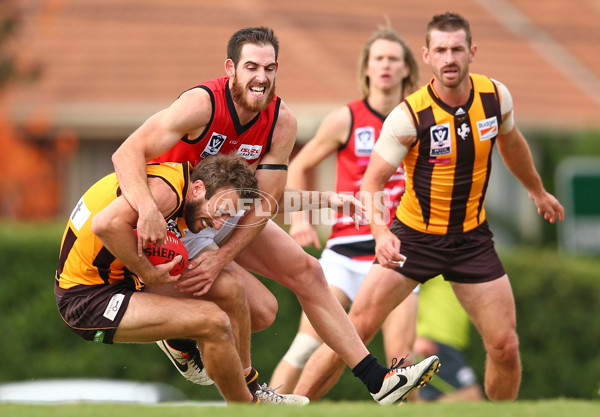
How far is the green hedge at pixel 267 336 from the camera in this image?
39.2 ft

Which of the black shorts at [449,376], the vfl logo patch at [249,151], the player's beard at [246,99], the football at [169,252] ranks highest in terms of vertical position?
the player's beard at [246,99]

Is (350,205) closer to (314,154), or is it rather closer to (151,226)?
(151,226)

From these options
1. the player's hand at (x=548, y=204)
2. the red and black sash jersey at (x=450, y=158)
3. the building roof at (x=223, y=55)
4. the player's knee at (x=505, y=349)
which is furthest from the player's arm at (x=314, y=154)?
the building roof at (x=223, y=55)

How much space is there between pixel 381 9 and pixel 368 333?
16.6m

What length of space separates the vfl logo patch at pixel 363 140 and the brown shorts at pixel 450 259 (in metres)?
1.33

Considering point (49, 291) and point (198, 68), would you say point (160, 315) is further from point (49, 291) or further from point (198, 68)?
point (198, 68)

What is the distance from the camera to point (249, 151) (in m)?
7.02

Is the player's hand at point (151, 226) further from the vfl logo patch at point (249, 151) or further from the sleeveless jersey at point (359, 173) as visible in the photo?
the sleeveless jersey at point (359, 173)

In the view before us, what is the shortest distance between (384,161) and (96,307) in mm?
2262

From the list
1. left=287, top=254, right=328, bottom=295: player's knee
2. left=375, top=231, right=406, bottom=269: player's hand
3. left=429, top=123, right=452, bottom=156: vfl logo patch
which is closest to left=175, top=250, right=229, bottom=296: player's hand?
left=287, top=254, right=328, bottom=295: player's knee

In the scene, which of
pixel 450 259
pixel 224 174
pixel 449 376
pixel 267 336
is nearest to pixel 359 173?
pixel 450 259

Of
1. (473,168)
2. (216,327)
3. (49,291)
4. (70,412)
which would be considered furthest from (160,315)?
(49,291)

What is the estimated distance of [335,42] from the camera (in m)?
20.8

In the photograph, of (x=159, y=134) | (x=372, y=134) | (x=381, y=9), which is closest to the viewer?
(x=159, y=134)
